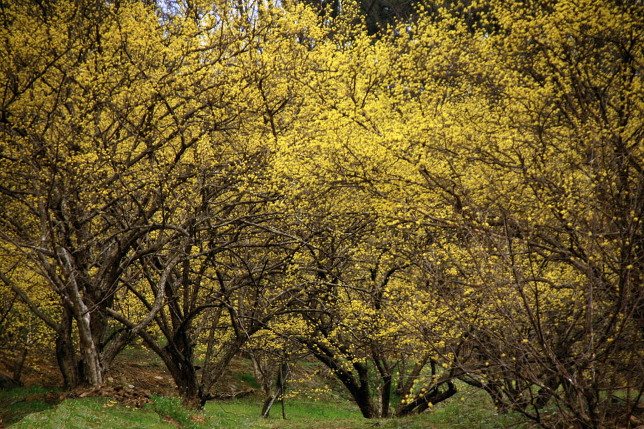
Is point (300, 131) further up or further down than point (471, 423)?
further up

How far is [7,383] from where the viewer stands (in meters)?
17.4

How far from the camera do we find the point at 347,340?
14.0m

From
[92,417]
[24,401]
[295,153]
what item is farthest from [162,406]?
[24,401]

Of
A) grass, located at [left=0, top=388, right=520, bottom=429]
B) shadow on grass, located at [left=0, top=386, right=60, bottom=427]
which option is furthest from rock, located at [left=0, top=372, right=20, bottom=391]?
grass, located at [left=0, top=388, right=520, bottom=429]

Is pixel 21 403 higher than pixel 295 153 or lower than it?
lower

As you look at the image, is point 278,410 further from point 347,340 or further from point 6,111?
point 6,111

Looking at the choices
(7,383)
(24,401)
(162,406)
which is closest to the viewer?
(162,406)

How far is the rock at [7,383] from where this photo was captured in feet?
56.3

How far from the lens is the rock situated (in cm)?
1716

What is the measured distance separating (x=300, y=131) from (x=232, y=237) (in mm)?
3228

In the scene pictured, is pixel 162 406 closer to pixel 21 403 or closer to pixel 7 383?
pixel 21 403

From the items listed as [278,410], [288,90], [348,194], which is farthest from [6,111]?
[278,410]

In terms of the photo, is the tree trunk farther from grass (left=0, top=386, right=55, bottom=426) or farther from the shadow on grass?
the shadow on grass

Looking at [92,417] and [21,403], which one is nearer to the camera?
[92,417]
